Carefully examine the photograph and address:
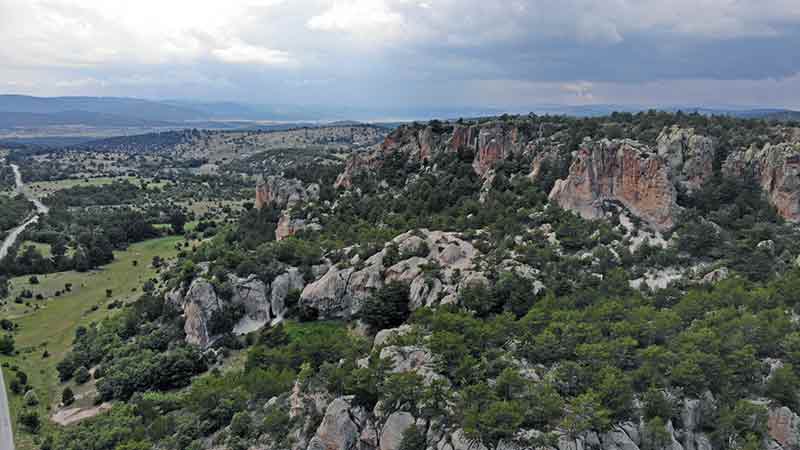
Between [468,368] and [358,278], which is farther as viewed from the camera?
[358,278]

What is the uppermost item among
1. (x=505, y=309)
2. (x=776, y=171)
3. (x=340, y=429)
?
(x=776, y=171)

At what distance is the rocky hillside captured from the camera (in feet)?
99.5

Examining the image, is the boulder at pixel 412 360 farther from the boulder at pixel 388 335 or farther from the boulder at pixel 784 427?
the boulder at pixel 784 427

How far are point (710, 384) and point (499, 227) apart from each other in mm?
29996

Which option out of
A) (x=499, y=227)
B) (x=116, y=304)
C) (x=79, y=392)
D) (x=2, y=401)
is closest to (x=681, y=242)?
(x=499, y=227)

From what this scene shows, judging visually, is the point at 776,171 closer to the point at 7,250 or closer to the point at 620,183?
the point at 620,183

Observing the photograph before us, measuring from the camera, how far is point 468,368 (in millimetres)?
33031

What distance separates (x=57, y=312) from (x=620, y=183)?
78.3 metres

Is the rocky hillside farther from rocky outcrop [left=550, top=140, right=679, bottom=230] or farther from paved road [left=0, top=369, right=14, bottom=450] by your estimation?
paved road [left=0, top=369, right=14, bottom=450]

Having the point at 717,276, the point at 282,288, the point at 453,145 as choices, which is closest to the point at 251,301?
the point at 282,288

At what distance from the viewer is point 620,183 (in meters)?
60.5

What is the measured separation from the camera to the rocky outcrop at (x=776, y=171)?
178 feet

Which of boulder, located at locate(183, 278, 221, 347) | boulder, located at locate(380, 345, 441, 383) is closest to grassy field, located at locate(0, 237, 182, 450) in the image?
boulder, located at locate(183, 278, 221, 347)

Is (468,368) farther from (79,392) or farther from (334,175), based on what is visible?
(334,175)
